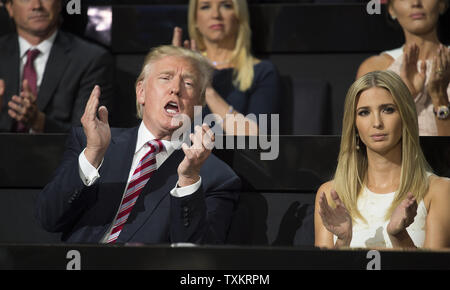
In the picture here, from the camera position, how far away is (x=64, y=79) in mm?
1856

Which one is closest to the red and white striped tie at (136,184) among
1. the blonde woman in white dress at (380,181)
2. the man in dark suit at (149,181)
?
the man in dark suit at (149,181)

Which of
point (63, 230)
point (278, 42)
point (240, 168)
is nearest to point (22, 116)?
point (63, 230)

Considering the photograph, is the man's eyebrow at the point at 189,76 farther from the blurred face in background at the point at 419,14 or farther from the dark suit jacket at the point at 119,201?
the blurred face in background at the point at 419,14

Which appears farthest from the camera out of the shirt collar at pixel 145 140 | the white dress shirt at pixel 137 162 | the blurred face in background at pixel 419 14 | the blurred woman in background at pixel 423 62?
the blurred face in background at pixel 419 14

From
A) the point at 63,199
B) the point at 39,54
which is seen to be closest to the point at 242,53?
the point at 39,54

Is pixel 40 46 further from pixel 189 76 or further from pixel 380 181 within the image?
pixel 380 181

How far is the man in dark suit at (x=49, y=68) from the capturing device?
1836 mm

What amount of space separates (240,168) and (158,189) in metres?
0.19

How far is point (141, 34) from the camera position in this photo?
2033mm

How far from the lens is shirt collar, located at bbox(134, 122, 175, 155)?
4.78ft

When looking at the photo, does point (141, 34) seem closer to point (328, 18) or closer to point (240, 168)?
point (328, 18)

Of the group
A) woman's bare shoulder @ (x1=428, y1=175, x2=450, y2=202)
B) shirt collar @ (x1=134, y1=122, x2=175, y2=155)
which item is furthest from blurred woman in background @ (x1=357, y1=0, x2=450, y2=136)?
shirt collar @ (x1=134, y1=122, x2=175, y2=155)

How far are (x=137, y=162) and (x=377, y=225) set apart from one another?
464 mm

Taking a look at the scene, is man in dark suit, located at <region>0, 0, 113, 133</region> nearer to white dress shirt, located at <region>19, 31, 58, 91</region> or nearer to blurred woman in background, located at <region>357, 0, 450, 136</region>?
white dress shirt, located at <region>19, 31, 58, 91</region>
